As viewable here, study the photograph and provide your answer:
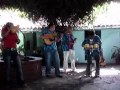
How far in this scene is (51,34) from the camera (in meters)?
11.1

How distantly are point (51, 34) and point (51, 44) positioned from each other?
35 centimetres

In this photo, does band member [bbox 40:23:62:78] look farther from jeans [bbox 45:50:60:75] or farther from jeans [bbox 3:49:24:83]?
jeans [bbox 3:49:24:83]

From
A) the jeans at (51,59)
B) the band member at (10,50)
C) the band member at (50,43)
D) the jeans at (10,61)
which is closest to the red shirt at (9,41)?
the band member at (10,50)

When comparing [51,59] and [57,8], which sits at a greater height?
[57,8]

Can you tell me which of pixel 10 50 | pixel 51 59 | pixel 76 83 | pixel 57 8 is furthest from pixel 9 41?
pixel 57 8

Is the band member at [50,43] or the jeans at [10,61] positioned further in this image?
the band member at [50,43]

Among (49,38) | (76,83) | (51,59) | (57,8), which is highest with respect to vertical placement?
(57,8)

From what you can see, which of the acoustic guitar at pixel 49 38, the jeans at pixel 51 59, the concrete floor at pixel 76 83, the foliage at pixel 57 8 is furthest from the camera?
the foliage at pixel 57 8

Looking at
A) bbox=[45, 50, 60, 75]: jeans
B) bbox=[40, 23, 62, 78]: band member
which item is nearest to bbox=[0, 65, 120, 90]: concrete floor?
bbox=[45, 50, 60, 75]: jeans

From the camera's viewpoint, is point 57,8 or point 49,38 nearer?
point 49,38

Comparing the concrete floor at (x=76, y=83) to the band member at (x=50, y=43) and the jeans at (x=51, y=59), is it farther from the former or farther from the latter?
the band member at (x=50, y=43)

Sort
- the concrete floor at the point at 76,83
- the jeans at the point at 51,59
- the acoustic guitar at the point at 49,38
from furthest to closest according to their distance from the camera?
the jeans at the point at 51,59 < the acoustic guitar at the point at 49,38 < the concrete floor at the point at 76,83

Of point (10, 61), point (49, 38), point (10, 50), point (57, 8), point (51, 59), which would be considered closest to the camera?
point (10, 50)

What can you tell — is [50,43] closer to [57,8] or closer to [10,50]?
[10,50]
